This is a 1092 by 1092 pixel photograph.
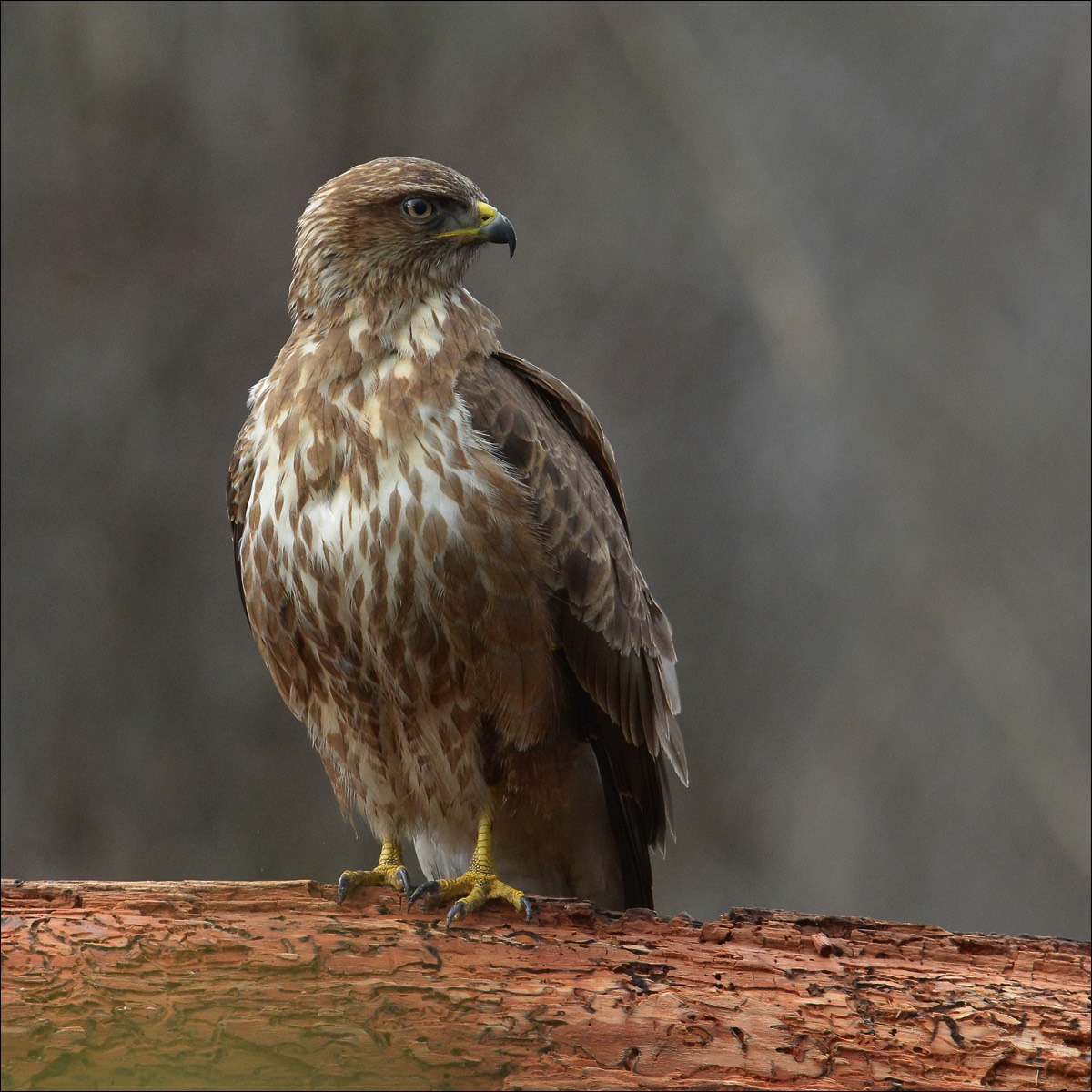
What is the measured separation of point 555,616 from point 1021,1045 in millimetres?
1598

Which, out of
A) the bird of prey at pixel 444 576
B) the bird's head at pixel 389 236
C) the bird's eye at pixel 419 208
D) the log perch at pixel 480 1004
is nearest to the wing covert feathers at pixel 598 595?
the bird of prey at pixel 444 576

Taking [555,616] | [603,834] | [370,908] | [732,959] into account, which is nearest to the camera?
[732,959]

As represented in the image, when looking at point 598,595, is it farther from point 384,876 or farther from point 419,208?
point 419,208

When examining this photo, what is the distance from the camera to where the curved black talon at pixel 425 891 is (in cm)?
352

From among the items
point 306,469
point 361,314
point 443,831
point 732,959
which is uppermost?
point 361,314

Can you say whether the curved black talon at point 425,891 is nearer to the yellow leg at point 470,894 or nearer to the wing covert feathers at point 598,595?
the yellow leg at point 470,894

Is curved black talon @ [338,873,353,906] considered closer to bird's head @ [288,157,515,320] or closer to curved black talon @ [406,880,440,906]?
curved black talon @ [406,880,440,906]

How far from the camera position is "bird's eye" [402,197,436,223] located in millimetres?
4082

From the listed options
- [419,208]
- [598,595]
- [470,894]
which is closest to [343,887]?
[470,894]

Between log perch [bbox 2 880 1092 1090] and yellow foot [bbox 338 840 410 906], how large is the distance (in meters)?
0.18

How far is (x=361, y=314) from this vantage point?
397 cm

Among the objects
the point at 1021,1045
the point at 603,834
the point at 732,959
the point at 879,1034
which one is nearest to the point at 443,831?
the point at 603,834

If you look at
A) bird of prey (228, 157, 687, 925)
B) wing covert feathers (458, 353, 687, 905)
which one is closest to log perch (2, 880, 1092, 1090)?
A: bird of prey (228, 157, 687, 925)

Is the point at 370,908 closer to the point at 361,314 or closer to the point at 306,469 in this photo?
the point at 306,469
